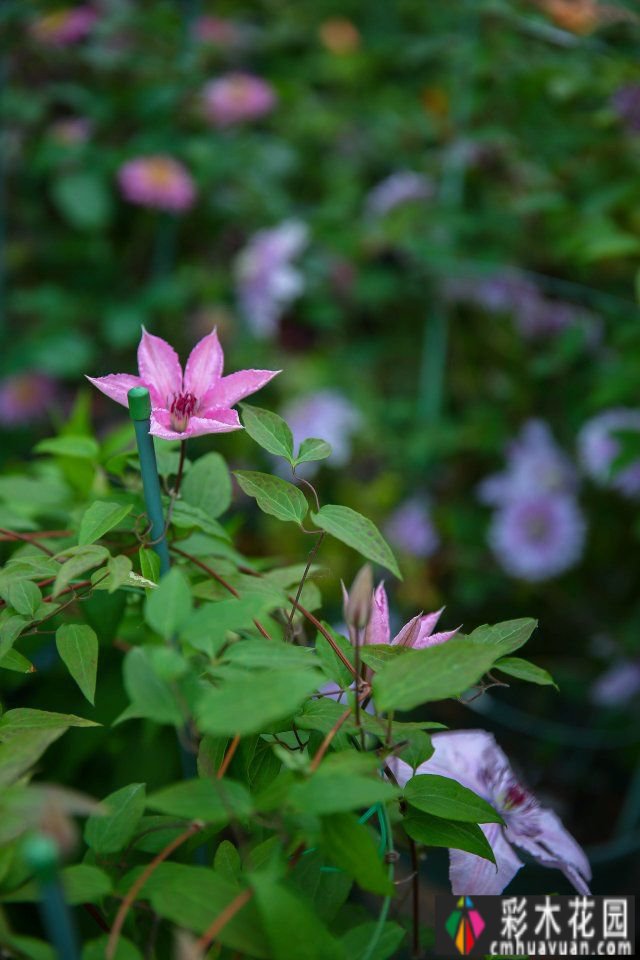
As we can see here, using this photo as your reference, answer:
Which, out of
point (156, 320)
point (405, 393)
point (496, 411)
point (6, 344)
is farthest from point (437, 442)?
point (6, 344)

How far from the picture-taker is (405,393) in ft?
5.29

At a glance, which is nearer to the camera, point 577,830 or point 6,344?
point 577,830

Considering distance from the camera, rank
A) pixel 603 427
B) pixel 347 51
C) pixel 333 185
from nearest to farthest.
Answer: pixel 603 427 < pixel 333 185 < pixel 347 51

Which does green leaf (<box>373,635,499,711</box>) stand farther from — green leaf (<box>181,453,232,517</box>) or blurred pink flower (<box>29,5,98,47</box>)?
blurred pink flower (<box>29,5,98,47</box>)

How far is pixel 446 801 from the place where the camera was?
0.39m

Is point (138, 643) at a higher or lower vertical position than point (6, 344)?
higher

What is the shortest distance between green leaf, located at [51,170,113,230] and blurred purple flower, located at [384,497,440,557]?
0.74m

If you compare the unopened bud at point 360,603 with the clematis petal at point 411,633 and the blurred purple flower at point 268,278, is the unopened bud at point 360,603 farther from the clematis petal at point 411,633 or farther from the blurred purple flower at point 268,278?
the blurred purple flower at point 268,278

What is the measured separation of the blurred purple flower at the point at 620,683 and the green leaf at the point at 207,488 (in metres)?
0.95

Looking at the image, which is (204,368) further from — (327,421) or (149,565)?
(327,421)

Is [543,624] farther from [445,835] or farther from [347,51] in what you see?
[347,51]

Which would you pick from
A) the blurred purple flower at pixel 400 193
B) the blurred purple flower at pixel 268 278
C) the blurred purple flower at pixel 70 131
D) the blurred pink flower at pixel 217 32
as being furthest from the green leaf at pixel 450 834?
the blurred pink flower at pixel 217 32

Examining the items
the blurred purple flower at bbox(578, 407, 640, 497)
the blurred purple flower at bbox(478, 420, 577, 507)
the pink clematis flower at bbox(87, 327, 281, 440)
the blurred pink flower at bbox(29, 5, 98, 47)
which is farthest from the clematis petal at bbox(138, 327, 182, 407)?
the blurred pink flower at bbox(29, 5, 98, 47)

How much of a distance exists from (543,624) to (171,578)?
1.24 meters
